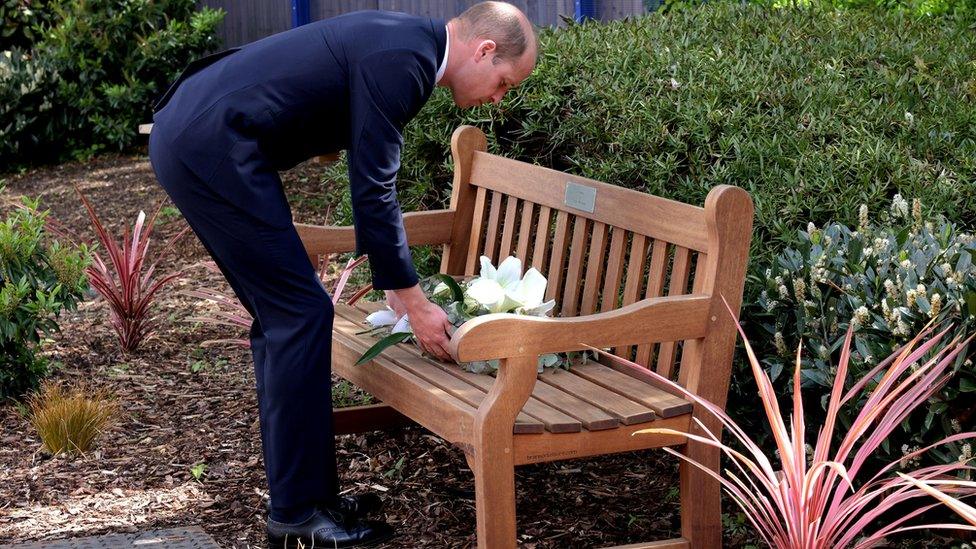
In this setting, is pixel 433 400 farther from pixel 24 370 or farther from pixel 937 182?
pixel 24 370

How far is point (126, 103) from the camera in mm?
9992

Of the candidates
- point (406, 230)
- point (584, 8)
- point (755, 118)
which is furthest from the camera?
point (584, 8)

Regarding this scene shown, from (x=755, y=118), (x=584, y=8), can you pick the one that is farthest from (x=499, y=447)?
(x=584, y=8)

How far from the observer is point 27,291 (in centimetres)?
464

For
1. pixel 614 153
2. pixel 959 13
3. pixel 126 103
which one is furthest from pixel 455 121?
pixel 126 103

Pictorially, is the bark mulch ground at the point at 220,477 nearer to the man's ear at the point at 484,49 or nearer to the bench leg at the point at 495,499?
the bench leg at the point at 495,499

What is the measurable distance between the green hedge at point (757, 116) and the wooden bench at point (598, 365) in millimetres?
555

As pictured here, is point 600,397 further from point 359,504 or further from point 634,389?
point 359,504

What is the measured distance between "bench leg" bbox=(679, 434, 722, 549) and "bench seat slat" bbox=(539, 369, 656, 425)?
8.0 inches

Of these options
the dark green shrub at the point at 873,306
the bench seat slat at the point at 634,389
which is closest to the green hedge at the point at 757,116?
the dark green shrub at the point at 873,306

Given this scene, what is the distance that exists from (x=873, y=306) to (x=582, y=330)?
820 mm

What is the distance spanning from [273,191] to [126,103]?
7.26 meters

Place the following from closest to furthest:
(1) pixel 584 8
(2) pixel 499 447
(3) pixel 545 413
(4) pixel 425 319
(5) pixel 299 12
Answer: (2) pixel 499 447 < (3) pixel 545 413 < (4) pixel 425 319 < (1) pixel 584 8 < (5) pixel 299 12

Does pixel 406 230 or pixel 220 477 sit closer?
pixel 220 477
